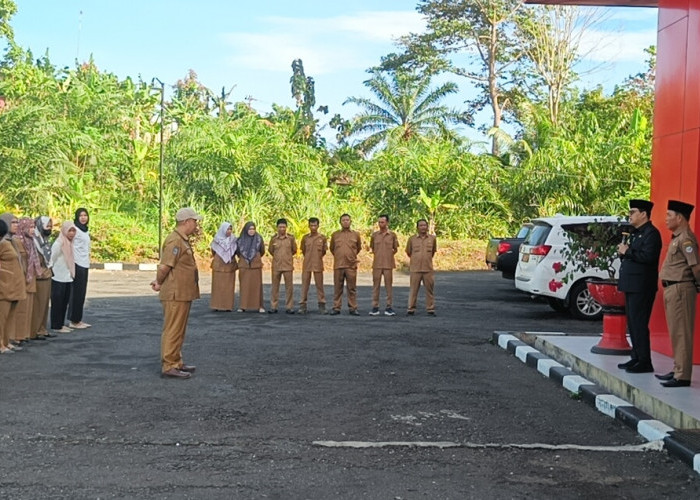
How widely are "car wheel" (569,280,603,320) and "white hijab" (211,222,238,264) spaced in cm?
575

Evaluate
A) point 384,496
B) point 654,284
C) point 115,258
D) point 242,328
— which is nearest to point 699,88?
point 654,284

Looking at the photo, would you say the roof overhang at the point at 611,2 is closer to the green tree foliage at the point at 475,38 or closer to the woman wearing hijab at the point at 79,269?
the woman wearing hijab at the point at 79,269

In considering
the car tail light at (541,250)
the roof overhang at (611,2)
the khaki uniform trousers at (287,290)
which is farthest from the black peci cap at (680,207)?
the khaki uniform trousers at (287,290)

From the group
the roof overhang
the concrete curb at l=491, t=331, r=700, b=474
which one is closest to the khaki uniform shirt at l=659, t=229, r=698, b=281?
the concrete curb at l=491, t=331, r=700, b=474

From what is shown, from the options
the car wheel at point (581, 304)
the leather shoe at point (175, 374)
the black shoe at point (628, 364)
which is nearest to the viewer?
the black shoe at point (628, 364)

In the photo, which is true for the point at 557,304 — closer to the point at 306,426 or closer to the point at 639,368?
the point at 639,368

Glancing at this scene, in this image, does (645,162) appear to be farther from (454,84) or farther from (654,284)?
(654,284)

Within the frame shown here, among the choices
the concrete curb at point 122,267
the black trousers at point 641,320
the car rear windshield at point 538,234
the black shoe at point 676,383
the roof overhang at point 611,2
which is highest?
the roof overhang at point 611,2

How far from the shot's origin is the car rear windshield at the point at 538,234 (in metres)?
14.3

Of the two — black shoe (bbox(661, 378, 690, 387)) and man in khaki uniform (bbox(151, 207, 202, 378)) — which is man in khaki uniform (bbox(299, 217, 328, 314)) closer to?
man in khaki uniform (bbox(151, 207, 202, 378))

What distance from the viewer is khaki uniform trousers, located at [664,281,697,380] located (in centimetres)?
771

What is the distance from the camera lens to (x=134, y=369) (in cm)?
920

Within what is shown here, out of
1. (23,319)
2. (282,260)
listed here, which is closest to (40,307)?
(23,319)

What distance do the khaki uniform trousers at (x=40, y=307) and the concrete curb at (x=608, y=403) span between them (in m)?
5.86
